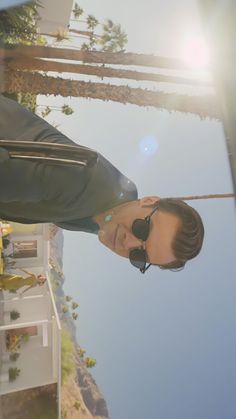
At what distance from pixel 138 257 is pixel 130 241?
0.31 feet

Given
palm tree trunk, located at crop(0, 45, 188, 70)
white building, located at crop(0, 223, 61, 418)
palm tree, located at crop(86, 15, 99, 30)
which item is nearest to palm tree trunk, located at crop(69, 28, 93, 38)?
palm tree, located at crop(86, 15, 99, 30)

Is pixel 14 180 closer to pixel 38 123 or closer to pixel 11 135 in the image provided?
pixel 11 135

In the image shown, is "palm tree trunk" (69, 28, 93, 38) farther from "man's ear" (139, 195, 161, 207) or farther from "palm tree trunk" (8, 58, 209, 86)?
"man's ear" (139, 195, 161, 207)

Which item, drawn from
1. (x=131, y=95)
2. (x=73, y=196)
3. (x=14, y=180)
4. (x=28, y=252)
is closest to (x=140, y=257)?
(x=73, y=196)

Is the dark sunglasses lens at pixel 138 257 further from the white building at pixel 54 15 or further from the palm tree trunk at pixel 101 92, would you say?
the white building at pixel 54 15

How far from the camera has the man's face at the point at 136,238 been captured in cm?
179

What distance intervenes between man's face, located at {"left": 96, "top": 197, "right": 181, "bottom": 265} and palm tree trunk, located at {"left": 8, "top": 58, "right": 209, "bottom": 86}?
738cm

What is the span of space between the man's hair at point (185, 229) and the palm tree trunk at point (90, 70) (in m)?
7.39

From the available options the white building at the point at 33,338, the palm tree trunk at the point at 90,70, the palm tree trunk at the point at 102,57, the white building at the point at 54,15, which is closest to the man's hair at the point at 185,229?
the palm tree trunk at the point at 90,70

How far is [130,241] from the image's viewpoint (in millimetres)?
1850

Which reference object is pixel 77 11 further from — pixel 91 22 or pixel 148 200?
pixel 148 200

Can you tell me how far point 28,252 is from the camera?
50.9 ft

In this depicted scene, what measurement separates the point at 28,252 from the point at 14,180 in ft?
47.8

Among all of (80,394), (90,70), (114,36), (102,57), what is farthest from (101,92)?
(80,394)
